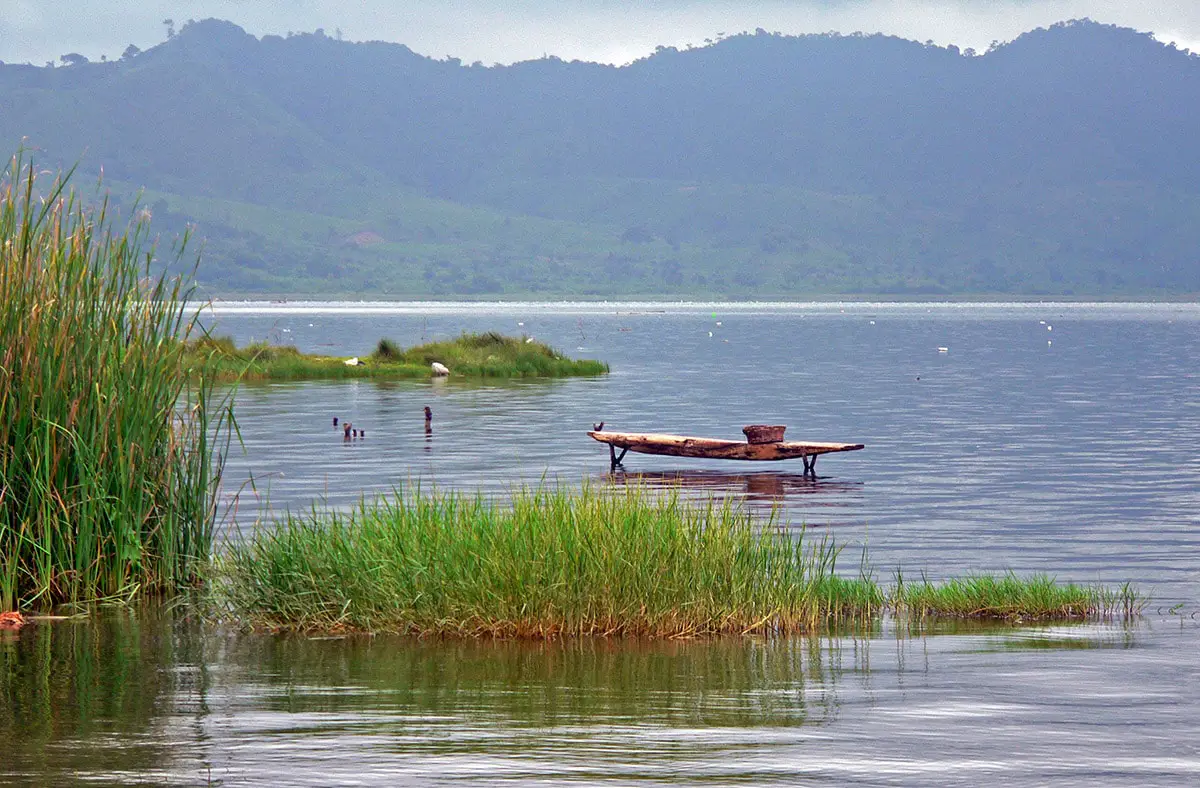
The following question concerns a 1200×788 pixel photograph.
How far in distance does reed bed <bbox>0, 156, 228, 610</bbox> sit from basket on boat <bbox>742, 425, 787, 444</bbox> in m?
24.6

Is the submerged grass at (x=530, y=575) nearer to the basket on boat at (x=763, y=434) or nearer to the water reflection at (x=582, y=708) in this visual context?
the water reflection at (x=582, y=708)

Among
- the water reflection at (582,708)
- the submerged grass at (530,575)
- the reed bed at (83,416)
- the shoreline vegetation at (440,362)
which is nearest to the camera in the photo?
the water reflection at (582,708)

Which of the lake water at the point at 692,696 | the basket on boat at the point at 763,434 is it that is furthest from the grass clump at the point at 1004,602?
the basket on boat at the point at 763,434

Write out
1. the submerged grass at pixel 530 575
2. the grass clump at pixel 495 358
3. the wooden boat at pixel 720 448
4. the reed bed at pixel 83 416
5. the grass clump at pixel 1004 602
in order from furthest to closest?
1. the grass clump at pixel 495 358
2. the wooden boat at pixel 720 448
3. the grass clump at pixel 1004 602
4. the reed bed at pixel 83 416
5. the submerged grass at pixel 530 575

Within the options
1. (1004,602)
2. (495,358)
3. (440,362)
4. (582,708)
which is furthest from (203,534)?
(495,358)

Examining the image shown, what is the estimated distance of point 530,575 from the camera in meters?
16.8

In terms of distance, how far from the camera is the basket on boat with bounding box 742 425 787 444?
42000 millimetres

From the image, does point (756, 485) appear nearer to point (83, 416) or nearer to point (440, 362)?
point (83, 416)

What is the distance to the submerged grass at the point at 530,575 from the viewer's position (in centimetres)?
1680

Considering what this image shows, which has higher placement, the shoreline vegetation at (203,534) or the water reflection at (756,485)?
the shoreline vegetation at (203,534)

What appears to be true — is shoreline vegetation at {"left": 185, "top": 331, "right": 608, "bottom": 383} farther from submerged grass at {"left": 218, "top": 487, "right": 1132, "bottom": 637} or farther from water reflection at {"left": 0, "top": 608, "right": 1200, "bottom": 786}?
water reflection at {"left": 0, "top": 608, "right": 1200, "bottom": 786}

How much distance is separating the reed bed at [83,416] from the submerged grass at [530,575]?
1.25 m

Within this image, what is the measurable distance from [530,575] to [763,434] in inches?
1014

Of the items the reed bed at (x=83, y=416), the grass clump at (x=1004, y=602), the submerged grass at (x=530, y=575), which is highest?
the reed bed at (x=83, y=416)
